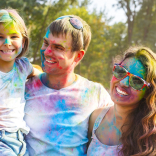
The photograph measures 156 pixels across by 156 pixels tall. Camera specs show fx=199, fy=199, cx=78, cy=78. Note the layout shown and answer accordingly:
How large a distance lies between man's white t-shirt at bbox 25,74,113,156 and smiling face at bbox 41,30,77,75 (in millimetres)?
237

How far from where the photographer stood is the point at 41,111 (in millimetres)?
2197

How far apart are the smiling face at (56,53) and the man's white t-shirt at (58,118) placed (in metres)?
0.24

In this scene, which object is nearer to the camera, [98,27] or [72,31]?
[72,31]

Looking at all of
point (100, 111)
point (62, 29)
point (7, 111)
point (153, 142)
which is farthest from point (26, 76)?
point (153, 142)

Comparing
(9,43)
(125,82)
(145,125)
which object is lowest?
(145,125)

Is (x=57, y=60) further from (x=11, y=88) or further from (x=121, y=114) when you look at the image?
(x=121, y=114)

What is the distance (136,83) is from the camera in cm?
178

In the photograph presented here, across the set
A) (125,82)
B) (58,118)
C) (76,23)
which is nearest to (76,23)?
(76,23)

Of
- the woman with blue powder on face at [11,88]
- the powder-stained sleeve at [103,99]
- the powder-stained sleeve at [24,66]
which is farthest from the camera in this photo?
the powder-stained sleeve at [103,99]

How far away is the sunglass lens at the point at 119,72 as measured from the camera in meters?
1.84

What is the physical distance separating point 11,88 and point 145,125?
136 cm

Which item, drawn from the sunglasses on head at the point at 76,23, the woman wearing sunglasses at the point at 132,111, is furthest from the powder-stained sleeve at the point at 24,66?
the woman wearing sunglasses at the point at 132,111

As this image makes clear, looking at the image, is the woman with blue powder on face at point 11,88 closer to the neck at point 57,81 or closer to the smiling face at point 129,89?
the neck at point 57,81

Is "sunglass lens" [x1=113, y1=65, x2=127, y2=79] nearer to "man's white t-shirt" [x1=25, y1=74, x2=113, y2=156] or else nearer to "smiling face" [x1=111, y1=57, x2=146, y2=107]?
"smiling face" [x1=111, y1=57, x2=146, y2=107]
